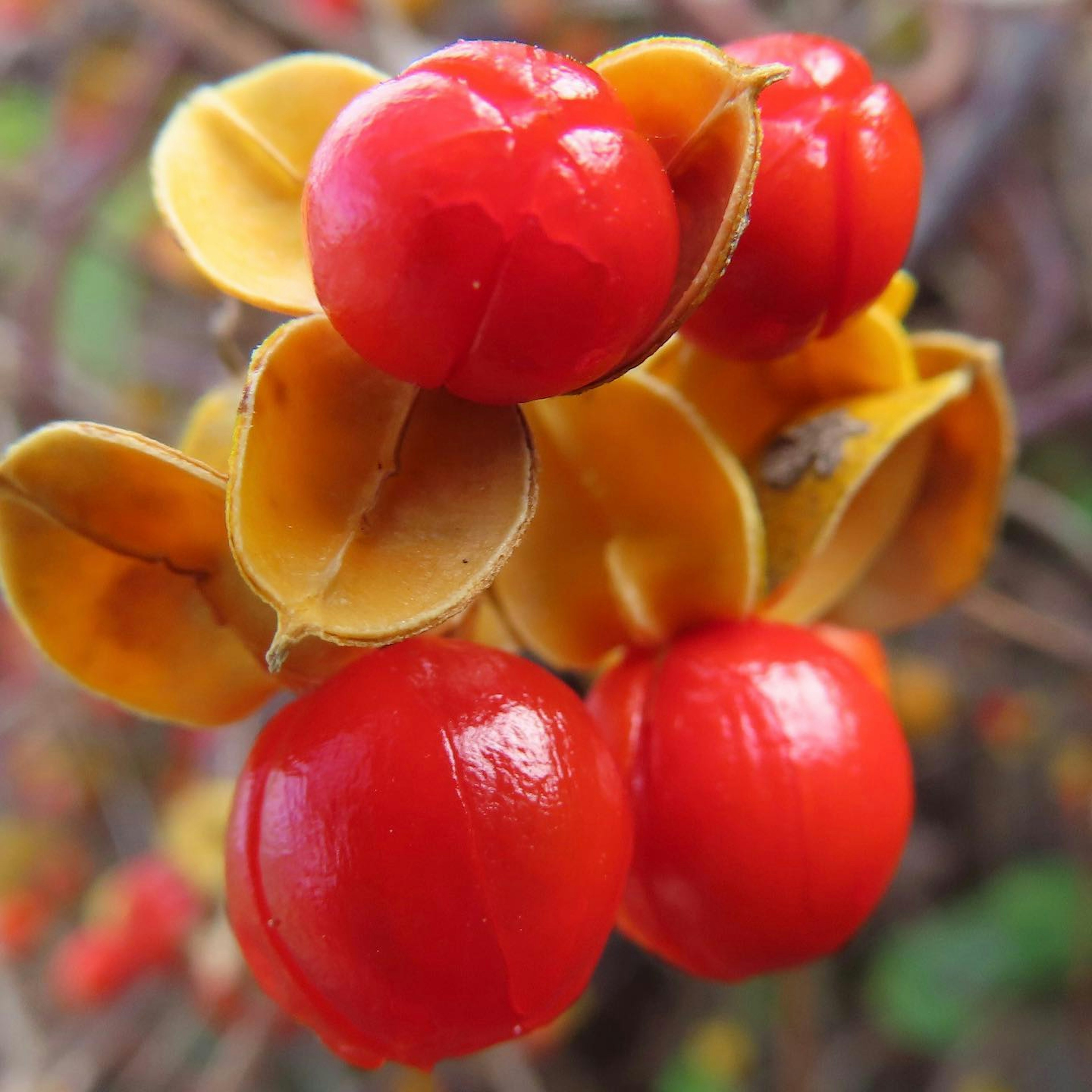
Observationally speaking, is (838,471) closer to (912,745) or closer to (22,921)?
(912,745)

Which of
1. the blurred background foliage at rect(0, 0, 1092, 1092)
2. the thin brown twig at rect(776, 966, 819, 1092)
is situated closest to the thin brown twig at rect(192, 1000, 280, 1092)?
the blurred background foliage at rect(0, 0, 1092, 1092)

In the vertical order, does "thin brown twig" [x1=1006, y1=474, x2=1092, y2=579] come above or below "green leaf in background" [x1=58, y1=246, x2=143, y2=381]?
above

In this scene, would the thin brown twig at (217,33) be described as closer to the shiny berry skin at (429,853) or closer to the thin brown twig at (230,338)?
the thin brown twig at (230,338)

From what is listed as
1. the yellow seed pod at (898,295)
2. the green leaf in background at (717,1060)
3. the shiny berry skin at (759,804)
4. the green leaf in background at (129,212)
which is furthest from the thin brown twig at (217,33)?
the green leaf in background at (717,1060)

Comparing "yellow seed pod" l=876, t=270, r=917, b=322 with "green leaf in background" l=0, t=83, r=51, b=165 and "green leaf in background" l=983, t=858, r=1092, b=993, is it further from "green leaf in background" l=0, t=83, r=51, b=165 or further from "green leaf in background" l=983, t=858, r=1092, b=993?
"green leaf in background" l=0, t=83, r=51, b=165

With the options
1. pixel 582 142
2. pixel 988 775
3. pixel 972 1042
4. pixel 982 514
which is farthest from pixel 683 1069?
pixel 582 142

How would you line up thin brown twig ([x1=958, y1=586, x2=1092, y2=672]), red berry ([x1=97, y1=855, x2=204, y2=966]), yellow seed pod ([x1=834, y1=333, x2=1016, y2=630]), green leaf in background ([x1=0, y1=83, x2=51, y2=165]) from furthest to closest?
green leaf in background ([x1=0, y1=83, x2=51, y2=165]) → red berry ([x1=97, y1=855, x2=204, y2=966]) → thin brown twig ([x1=958, y1=586, x2=1092, y2=672]) → yellow seed pod ([x1=834, y1=333, x2=1016, y2=630])
